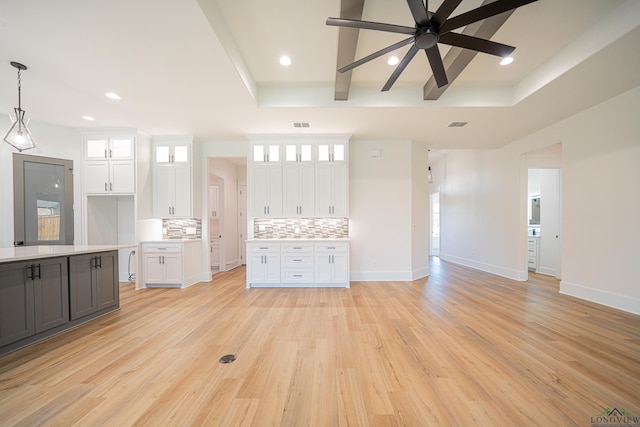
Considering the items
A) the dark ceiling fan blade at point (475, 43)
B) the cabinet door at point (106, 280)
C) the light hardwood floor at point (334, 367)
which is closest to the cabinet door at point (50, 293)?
the light hardwood floor at point (334, 367)

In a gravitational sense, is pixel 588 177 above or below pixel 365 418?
above

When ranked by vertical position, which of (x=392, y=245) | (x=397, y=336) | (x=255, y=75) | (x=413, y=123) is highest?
(x=255, y=75)

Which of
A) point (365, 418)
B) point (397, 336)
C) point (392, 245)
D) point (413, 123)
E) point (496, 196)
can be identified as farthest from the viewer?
point (496, 196)

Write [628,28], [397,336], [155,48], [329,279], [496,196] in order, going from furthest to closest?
[496,196], [329,279], [397,336], [155,48], [628,28]

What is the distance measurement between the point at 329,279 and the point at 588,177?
4689 millimetres

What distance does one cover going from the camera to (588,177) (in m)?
3.81

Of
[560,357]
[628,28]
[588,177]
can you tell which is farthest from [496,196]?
[560,357]

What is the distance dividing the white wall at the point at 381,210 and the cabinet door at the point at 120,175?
4.49m

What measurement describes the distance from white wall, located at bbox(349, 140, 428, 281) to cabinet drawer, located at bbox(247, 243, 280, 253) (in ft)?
5.31

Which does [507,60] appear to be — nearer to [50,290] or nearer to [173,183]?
[173,183]

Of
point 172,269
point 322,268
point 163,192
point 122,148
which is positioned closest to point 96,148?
point 122,148

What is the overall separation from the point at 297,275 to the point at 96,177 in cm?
439

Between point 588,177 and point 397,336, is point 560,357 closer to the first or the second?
point 397,336

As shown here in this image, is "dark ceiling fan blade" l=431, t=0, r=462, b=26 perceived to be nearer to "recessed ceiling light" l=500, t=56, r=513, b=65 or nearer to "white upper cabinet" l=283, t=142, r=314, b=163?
"recessed ceiling light" l=500, t=56, r=513, b=65
